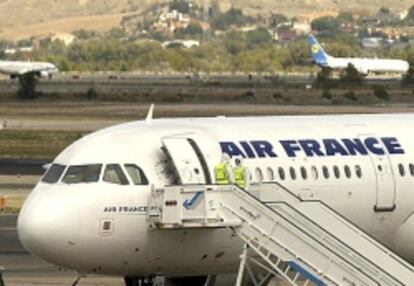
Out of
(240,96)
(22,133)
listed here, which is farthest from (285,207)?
(240,96)

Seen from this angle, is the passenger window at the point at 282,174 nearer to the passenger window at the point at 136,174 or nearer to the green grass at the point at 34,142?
the passenger window at the point at 136,174

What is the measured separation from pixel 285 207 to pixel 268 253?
1.47 metres

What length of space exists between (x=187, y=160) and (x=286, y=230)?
130 inches

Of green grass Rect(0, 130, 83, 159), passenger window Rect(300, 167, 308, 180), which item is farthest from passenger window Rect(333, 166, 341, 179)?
green grass Rect(0, 130, 83, 159)

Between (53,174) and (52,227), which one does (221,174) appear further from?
(52,227)

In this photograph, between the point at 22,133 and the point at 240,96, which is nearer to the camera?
the point at 22,133

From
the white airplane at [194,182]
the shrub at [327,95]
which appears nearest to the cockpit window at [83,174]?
the white airplane at [194,182]

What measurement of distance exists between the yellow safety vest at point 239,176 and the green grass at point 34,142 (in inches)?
2447

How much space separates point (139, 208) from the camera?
3891cm

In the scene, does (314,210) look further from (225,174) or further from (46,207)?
(46,207)

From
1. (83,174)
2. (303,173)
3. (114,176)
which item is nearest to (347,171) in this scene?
(303,173)

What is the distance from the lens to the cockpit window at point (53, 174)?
1559 inches

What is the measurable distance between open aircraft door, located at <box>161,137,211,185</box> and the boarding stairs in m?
0.83

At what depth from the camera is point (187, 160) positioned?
131 feet
